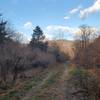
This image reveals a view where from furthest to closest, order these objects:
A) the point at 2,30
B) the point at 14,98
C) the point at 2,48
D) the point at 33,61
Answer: the point at 33,61
the point at 2,30
the point at 2,48
the point at 14,98

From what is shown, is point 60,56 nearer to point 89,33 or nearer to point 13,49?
point 89,33

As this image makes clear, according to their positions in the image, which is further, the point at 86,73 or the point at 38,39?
the point at 38,39

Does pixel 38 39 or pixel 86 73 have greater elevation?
pixel 38 39

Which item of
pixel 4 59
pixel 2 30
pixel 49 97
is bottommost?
pixel 49 97

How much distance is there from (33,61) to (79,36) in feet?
117

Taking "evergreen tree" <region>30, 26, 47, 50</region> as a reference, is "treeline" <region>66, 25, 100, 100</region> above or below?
below

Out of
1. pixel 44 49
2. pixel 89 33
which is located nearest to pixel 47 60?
pixel 44 49

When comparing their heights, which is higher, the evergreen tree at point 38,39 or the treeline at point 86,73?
the evergreen tree at point 38,39

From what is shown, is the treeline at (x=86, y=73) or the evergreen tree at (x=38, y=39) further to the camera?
the evergreen tree at (x=38, y=39)

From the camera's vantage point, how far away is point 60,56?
87.9 meters

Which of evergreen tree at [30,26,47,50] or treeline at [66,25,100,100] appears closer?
treeline at [66,25,100,100]

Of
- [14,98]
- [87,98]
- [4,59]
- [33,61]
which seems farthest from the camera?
[33,61]

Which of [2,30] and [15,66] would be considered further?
[2,30]

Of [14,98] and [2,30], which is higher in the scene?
[2,30]
